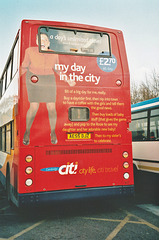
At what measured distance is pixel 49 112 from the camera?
608 centimetres

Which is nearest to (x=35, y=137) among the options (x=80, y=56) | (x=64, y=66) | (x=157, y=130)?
(x=64, y=66)

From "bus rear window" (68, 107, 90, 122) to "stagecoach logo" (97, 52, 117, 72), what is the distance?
3.48ft

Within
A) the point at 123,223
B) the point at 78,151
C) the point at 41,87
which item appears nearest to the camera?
the point at 123,223

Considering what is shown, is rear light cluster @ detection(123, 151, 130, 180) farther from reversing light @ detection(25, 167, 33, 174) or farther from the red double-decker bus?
reversing light @ detection(25, 167, 33, 174)

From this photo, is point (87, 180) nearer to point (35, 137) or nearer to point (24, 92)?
point (35, 137)

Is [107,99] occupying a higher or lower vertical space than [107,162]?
higher

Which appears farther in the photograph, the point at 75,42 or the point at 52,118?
the point at 75,42

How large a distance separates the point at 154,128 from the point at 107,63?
3.09m

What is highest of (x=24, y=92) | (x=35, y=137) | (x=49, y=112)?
(x=24, y=92)

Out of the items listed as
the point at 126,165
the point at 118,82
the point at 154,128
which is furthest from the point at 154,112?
the point at 126,165

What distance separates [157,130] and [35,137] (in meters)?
4.18

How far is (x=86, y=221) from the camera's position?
597 cm

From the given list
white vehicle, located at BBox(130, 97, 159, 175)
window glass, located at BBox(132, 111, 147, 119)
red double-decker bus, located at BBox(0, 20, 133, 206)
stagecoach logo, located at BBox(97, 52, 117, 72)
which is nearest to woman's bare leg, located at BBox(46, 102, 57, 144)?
red double-decker bus, located at BBox(0, 20, 133, 206)

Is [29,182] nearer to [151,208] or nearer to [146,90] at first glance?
[151,208]
